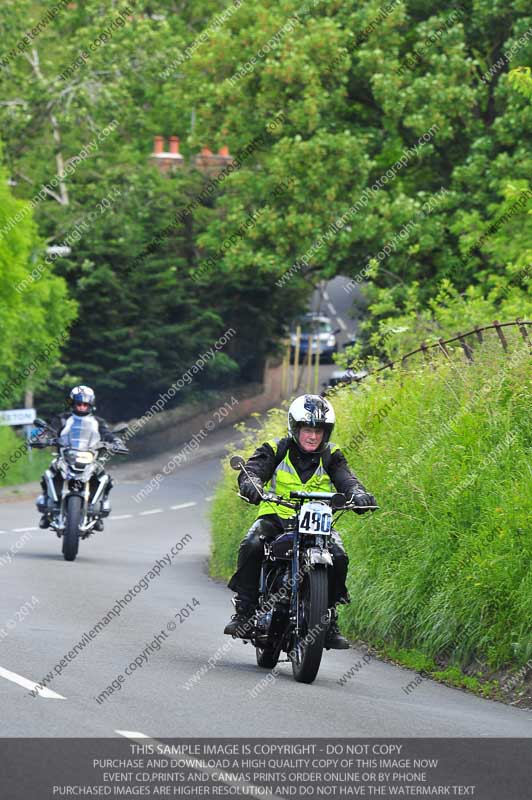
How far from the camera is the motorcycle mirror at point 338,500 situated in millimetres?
10219

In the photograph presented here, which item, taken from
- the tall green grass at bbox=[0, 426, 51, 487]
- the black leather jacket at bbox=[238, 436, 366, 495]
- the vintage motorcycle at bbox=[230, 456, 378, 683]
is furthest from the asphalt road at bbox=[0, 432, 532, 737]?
the tall green grass at bbox=[0, 426, 51, 487]

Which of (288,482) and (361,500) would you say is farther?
(288,482)

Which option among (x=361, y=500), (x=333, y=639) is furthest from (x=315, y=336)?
(x=333, y=639)

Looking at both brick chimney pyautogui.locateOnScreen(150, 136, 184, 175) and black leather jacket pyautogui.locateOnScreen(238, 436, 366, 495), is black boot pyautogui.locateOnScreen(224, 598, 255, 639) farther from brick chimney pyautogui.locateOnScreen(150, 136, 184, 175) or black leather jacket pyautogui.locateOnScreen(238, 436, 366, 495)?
brick chimney pyautogui.locateOnScreen(150, 136, 184, 175)

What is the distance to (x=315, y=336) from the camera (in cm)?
6550

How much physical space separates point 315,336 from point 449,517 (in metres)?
52.9

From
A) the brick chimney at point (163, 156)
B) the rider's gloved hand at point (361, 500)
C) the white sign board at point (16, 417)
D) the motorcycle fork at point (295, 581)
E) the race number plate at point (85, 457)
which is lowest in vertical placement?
the white sign board at point (16, 417)

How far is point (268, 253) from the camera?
38688 millimetres

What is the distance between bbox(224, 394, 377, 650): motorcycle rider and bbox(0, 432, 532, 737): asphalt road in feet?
1.96

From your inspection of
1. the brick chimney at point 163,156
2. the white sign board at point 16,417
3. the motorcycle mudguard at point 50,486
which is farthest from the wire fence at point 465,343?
the brick chimney at point 163,156

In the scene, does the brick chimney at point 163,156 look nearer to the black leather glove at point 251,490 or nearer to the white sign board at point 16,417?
the white sign board at point 16,417

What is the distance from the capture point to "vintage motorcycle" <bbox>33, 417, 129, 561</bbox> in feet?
64.6

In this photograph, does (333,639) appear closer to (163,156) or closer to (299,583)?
(299,583)
